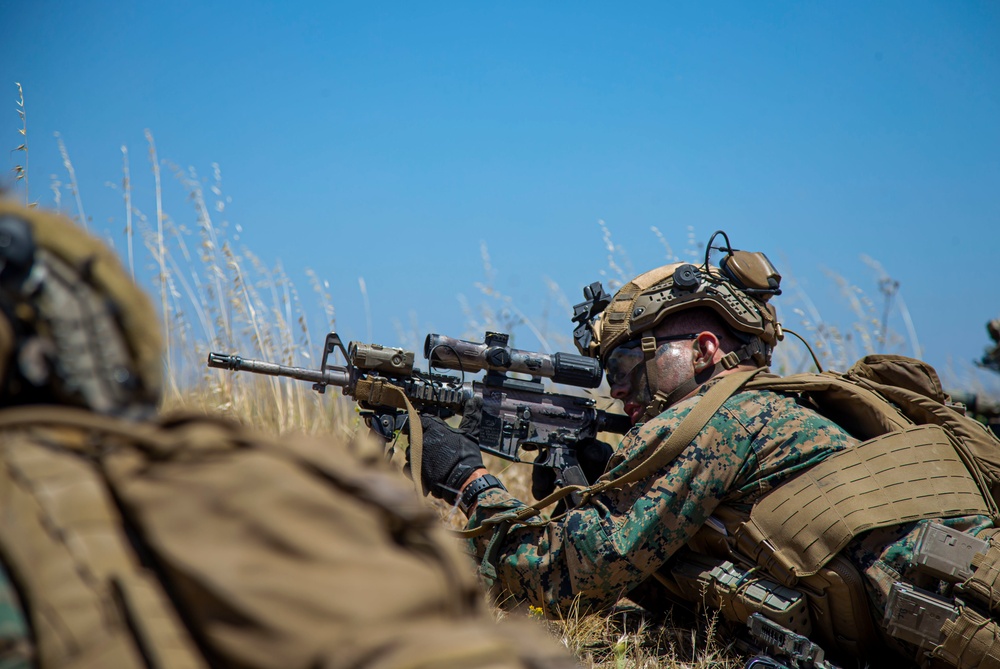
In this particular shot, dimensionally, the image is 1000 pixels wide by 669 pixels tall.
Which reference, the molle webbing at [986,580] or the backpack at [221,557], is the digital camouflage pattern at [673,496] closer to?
the molle webbing at [986,580]

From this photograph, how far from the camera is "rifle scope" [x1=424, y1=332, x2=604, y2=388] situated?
4.77 metres

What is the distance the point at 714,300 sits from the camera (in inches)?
171

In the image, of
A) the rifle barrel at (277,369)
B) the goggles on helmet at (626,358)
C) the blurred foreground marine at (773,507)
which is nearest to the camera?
the blurred foreground marine at (773,507)

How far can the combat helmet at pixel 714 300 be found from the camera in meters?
4.34

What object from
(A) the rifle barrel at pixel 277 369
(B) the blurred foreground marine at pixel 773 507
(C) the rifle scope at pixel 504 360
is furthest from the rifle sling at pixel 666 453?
(A) the rifle barrel at pixel 277 369

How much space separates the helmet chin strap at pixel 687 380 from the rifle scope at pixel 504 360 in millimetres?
457

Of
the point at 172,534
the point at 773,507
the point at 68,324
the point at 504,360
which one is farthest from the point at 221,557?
the point at 504,360

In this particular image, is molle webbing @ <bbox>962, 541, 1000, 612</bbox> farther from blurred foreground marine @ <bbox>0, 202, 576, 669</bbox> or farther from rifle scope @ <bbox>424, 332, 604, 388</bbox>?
blurred foreground marine @ <bbox>0, 202, 576, 669</bbox>

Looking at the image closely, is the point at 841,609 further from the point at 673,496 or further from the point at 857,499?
the point at 673,496

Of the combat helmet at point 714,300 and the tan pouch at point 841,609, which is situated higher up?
the combat helmet at point 714,300

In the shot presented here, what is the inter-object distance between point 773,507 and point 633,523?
579 millimetres

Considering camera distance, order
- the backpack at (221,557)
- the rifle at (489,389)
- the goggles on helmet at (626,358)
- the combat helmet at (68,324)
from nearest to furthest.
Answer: the backpack at (221,557)
the combat helmet at (68,324)
the goggles on helmet at (626,358)
the rifle at (489,389)

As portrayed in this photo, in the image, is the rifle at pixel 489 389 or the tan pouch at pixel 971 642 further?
the rifle at pixel 489 389

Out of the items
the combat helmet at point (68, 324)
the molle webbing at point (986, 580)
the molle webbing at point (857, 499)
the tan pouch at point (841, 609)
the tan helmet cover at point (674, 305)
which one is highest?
the tan helmet cover at point (674, 305)
